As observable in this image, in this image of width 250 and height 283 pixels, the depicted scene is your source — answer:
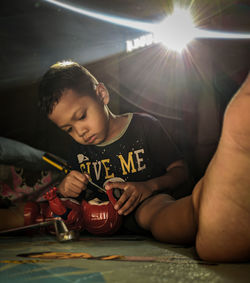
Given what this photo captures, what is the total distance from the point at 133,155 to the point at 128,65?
0.20 meters

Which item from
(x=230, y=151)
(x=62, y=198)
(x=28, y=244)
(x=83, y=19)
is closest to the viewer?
(x=230, y=151)

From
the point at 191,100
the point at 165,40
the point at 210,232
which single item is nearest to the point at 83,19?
the point at 165,40

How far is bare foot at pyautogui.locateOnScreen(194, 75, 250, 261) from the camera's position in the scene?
11.1 inches

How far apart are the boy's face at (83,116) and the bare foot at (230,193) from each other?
30 centimetres

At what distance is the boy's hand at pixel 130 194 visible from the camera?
0.54m

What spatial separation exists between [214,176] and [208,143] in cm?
24

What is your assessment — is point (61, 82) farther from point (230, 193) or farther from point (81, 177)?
point (230, 193)

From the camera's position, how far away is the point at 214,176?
0.31 m

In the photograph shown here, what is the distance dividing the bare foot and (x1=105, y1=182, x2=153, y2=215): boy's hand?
227 millimetres

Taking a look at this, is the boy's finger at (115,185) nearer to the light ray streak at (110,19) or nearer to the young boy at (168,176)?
the young boy at (168,176)

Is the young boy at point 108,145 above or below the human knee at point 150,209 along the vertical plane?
above

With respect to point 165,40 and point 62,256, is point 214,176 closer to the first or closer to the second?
point 62,256

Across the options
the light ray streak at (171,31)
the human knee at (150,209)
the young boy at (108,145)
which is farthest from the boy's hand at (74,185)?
the light ray streak at (171,31)

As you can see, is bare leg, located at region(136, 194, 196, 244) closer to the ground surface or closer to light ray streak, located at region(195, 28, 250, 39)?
the ground surface
